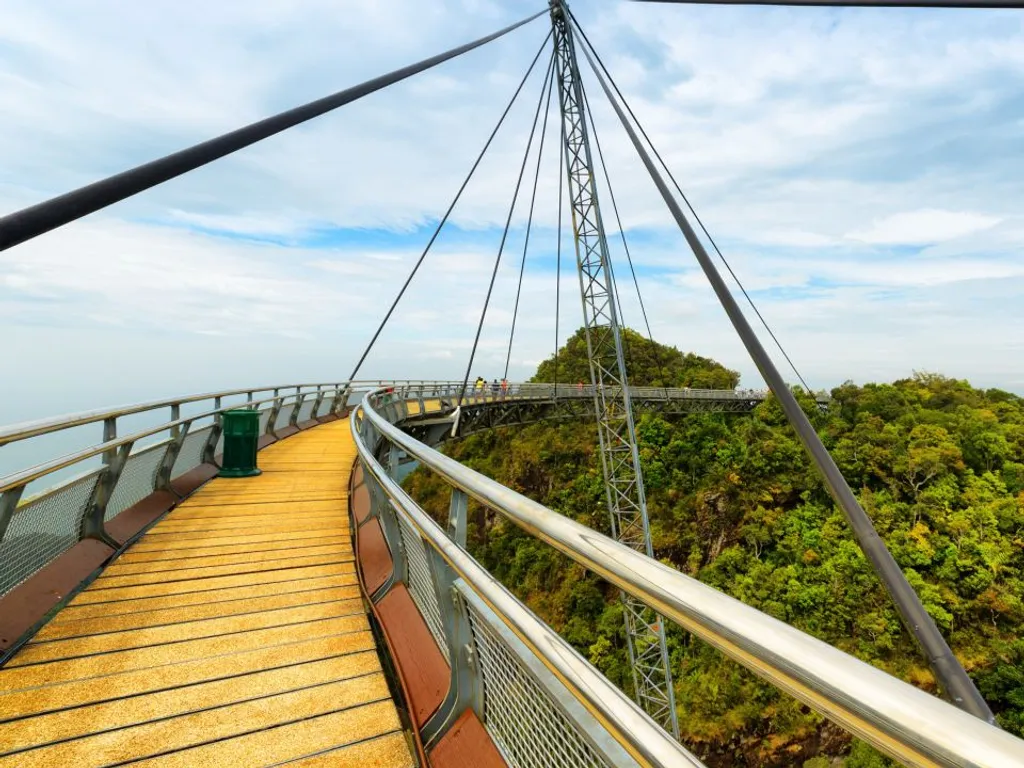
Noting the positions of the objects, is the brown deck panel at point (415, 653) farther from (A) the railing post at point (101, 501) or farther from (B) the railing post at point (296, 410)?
(B) the railing post at point (296, 410)

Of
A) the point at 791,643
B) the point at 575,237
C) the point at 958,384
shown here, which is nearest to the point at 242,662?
the point at 791,643

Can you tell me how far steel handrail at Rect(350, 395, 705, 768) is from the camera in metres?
0.98

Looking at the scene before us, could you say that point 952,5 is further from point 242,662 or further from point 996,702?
point 996,702

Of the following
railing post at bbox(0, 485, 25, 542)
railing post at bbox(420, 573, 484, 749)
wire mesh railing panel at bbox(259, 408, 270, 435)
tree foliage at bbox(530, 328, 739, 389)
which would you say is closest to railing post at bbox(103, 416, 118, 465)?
railing post at bbox(0, 485, 25, 542)

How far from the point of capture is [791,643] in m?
0.75

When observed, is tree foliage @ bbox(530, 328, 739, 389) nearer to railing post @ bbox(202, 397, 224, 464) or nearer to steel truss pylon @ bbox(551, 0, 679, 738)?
steel truss pylon @ bbox(551, 0, 679, 738)

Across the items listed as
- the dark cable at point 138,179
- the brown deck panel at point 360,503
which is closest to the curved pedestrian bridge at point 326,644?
the brown deck panel at point 360,503

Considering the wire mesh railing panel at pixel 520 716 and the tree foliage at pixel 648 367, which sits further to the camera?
the tree foliage at pixel 648 367

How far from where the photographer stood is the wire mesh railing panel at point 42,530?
3215 millimetres

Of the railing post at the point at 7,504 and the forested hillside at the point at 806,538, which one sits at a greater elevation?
the railing post at the point at 7,504

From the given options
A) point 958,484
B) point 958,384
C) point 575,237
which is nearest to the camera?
point 575,237

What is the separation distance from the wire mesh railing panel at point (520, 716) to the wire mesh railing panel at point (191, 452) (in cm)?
571

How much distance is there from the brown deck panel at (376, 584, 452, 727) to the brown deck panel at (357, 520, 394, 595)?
323mm

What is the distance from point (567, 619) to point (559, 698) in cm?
4667
